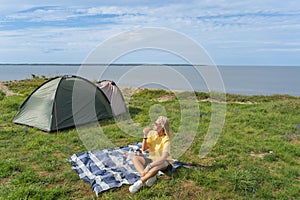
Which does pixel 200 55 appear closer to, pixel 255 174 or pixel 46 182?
pixel 255 174

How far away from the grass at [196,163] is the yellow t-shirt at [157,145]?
0.45 metres

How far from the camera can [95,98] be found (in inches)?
348

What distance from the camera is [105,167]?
17.2 ft

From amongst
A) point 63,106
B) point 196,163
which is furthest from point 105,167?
point 63,106

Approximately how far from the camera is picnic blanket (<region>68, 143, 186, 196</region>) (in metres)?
4.59

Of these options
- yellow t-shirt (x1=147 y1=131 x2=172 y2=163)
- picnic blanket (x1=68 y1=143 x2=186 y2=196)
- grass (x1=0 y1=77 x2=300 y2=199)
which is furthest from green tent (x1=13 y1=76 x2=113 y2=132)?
yellow t-shirt (x1=147 y1=131 x2=172 y2=163)

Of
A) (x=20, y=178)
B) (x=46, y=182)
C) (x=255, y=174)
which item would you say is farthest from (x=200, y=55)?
(x=20, y=178)

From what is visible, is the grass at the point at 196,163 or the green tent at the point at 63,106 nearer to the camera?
the grass at the point at 196,163

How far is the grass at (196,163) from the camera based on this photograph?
431cm

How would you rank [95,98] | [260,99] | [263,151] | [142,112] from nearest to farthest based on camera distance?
[263,151]
[95,98]
[142,112]
[260,99]

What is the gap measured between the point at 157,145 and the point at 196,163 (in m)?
0.99

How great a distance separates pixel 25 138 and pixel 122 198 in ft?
13.1

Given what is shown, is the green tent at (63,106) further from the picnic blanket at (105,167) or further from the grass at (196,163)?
the picnic blanket at (105,167)

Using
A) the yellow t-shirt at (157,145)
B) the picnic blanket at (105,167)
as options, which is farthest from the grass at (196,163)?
the yellow t-shirt at (157,145)
